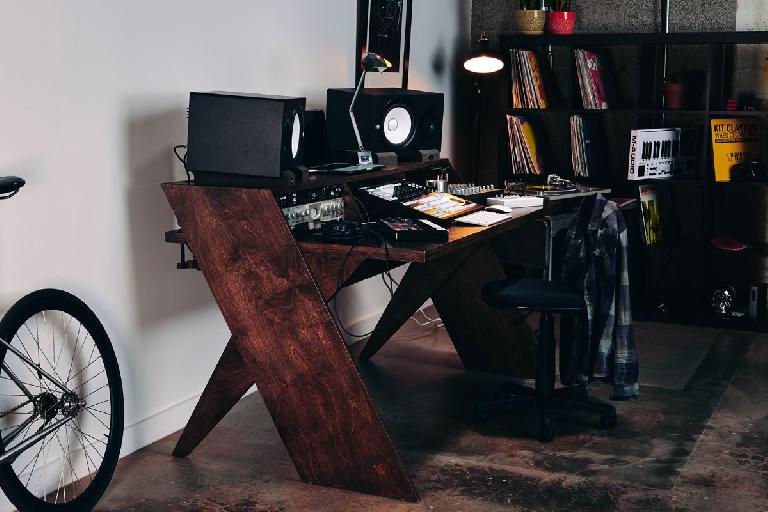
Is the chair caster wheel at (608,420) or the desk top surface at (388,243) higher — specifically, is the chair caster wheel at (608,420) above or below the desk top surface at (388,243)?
below

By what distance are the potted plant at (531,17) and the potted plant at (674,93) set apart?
0.71m

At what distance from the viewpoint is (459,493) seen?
3.26m

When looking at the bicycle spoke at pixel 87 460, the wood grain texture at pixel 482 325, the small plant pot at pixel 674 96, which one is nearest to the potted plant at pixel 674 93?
the small plant pot at pixel 674 96

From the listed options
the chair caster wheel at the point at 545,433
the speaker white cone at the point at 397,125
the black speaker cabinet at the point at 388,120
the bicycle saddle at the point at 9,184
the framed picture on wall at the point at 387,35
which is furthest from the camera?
the framed picture on wall at the point at 387,35

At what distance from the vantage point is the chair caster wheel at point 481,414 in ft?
12.8

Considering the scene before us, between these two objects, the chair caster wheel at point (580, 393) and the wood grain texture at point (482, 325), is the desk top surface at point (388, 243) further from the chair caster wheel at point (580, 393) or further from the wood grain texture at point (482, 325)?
the chair caster wheel at point (580, 393)

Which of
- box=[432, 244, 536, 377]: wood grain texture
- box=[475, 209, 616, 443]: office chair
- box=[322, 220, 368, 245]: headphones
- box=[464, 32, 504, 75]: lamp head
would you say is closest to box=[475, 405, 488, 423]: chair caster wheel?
box=[475, 209, 616, 443]: office chair

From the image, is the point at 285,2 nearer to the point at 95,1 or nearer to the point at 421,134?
the point at 421,134

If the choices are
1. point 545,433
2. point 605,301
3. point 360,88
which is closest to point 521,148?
point 360,88

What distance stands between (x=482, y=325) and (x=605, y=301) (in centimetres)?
94

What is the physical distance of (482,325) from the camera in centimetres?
449

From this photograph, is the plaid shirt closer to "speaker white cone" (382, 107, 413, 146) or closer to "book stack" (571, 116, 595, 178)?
"speaker white cone" (382, 107, 413, 146)

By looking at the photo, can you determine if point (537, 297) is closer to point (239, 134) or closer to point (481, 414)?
point (481, 414)

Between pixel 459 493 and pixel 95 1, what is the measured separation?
187cm
